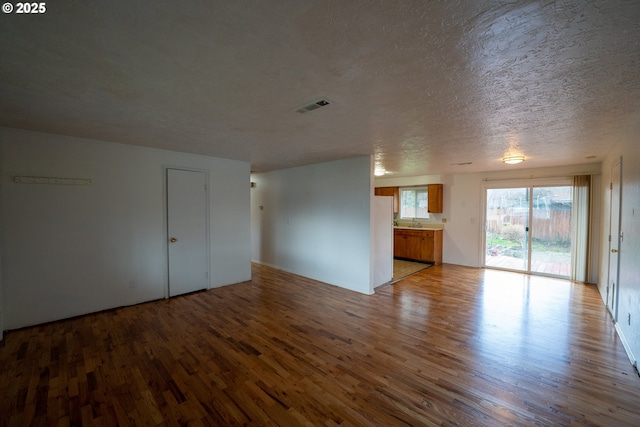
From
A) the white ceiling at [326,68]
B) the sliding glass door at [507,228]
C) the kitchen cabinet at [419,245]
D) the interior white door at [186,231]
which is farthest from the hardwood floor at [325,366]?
the kitchen cabinet at [419,245]

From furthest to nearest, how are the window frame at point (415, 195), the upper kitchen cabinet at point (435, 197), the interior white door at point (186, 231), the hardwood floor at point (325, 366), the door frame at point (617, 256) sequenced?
the window frame at point (415, 195) < the upper kitchen cabinet at point (435, 197) < the interior white door at point (186, 231) < the door frame at point (617, 256) < the hardwood floor at point (325, 366)

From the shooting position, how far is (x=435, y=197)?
6.85 m

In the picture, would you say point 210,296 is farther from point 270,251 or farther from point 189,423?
point 189,423

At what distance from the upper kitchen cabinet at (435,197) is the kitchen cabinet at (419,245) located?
628 mm

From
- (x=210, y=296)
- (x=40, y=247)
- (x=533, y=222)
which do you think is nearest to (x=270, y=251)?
(x=210, y=296)

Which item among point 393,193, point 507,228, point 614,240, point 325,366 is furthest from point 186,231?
point 507,228

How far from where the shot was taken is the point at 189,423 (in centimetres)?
175

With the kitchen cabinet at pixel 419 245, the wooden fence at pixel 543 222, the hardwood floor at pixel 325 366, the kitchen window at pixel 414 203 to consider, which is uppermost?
the kitchen window at pixel 414 203

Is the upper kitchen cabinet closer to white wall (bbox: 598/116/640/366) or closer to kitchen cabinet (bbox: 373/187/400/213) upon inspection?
kitchen cabinet (bbox: 373/187/400/213)

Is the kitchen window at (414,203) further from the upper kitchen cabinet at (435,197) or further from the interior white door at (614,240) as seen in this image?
the interior white door at (614,240)

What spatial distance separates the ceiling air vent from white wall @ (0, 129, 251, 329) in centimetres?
289

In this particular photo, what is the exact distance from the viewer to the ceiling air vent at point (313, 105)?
86.0 inches

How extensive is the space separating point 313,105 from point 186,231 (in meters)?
3.34

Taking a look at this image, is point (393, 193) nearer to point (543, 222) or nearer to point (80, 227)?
point (543, 222)
